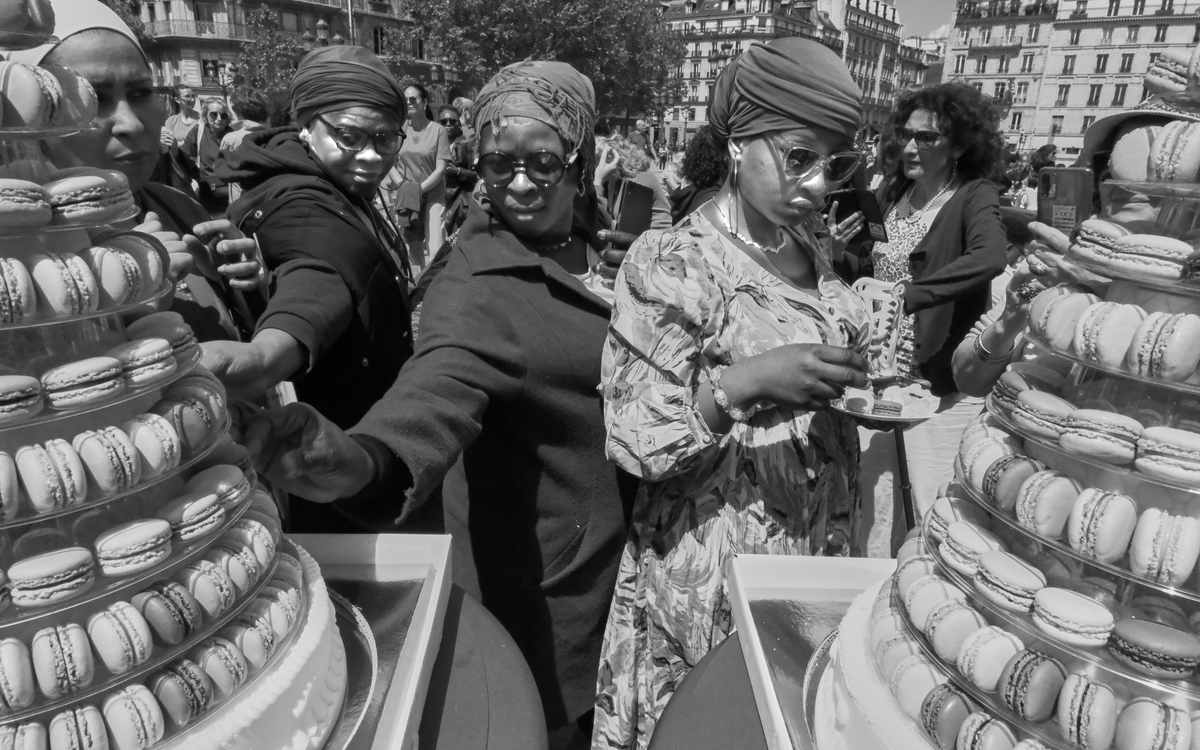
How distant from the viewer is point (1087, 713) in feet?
3.07

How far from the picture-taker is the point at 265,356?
5.10 ft

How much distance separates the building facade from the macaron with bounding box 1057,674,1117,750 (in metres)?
52.2

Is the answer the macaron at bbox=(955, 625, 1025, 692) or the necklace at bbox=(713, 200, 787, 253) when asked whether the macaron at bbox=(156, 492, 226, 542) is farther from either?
the necklace at bbox=(713, 200, 787, 253)

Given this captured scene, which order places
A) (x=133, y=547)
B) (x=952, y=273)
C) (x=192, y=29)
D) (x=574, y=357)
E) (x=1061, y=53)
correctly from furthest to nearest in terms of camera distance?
(x=1061, y=53) < (x=192, y=29) < (x=952, y=273) < (x=574, y=357) < (x=133, y=547)

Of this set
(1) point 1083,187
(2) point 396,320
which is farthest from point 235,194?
(1) point 1083,187

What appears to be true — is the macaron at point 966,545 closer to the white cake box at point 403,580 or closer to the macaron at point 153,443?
the white cake box at point 403,580

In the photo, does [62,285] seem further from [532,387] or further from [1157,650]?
[1157,650]

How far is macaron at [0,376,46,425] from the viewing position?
855 mm

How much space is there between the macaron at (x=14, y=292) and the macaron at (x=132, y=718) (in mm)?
509

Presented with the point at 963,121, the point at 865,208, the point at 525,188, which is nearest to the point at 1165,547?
the point at 525,188

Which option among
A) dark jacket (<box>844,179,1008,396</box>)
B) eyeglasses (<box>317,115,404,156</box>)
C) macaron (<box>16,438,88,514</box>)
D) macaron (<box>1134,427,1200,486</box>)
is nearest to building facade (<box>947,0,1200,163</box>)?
dark jacket (<box>844,179,1008,396</box>)

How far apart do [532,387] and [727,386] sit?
574 millimetres

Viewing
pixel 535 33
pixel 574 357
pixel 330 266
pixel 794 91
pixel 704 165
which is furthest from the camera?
pixel 535 33

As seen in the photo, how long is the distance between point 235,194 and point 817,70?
5.63 metres
